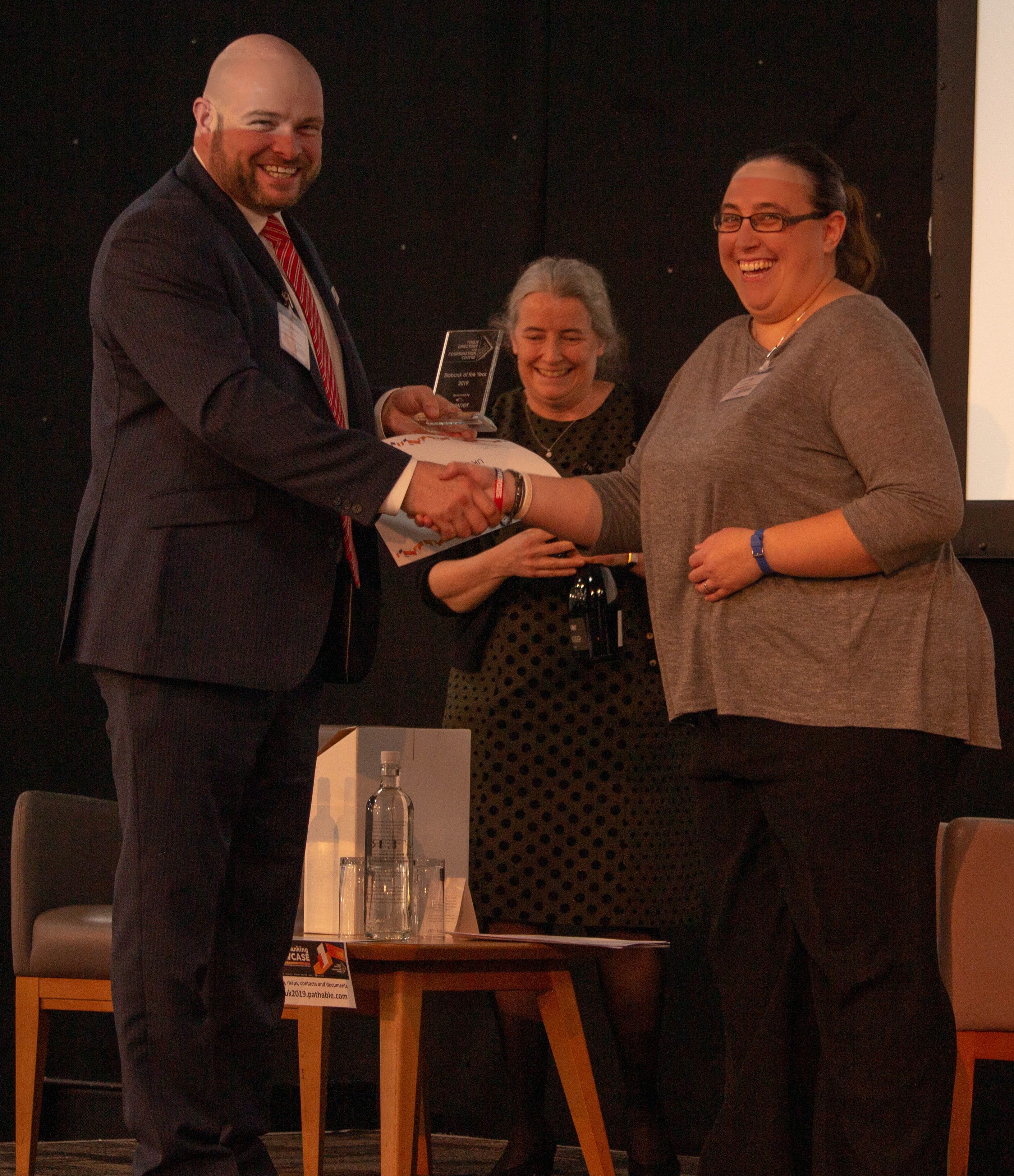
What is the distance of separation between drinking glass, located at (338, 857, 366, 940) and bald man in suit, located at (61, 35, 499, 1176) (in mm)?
248

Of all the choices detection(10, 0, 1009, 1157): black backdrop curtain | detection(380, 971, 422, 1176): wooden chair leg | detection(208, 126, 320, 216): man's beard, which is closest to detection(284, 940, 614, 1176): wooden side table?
detection(380, 971, 422, 1176): wooden chair leg

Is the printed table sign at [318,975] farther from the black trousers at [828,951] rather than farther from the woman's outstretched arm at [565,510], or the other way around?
the woman's outstretched arm at [565,510]

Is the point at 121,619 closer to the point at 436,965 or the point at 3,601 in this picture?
the point at 436,965

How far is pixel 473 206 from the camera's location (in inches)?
128

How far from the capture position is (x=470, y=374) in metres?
2.29

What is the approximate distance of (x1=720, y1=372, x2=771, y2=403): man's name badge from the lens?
185cm

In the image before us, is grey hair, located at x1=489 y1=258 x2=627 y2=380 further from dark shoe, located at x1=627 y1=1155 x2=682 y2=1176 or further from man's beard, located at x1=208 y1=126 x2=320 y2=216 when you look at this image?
dark shoe, located at x1=627 y1=1155 x2=682 y2=1176

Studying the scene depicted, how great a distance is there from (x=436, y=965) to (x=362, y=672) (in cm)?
46

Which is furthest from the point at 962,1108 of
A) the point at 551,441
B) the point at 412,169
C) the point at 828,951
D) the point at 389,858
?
the point at 412,169

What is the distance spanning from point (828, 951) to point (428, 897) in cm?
69

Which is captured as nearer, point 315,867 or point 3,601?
point 315,867

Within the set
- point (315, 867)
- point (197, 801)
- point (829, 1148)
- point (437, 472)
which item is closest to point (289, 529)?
point (437, 472)

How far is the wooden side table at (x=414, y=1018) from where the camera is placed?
200 centimetres

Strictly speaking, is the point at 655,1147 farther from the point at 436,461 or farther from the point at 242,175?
the point at 242,175
